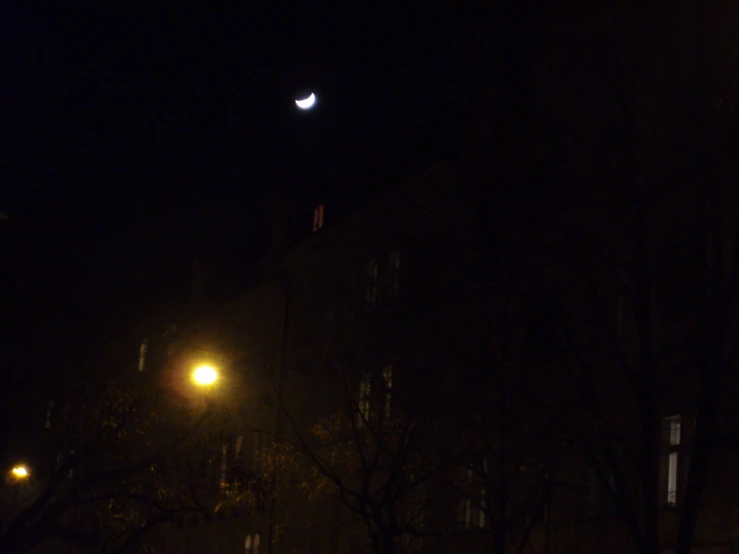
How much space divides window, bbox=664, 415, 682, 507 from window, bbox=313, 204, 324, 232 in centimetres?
2143

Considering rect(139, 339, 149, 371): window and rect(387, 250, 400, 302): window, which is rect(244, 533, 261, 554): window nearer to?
rect(139, 339, 149, 371): window

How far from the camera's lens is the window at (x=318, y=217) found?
41144 mm

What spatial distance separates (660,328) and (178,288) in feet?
99.7

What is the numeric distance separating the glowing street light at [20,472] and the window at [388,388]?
12.1 meters

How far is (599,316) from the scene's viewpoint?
1681 centimetres

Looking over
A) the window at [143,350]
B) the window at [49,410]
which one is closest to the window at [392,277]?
the window at [143,350]

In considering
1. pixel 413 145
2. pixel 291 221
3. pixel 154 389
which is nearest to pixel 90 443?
pixel 154 389

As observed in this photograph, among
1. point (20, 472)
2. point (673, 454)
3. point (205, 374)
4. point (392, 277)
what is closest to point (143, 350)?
point (20, 472)

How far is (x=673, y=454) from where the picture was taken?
66.9ft

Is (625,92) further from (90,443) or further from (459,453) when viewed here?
(90,443)

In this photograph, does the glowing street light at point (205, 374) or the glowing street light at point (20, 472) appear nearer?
the glowing street light at point (205, 374)

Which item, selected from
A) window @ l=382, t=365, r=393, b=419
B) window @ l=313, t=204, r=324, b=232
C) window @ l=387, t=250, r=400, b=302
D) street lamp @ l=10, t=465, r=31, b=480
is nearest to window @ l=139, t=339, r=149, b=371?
street lamp @ l=10, t=465, r=31, b=480

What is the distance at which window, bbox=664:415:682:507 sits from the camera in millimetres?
19969

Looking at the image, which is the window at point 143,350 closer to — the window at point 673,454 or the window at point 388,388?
the window at point 388,388
